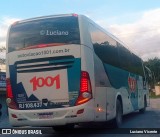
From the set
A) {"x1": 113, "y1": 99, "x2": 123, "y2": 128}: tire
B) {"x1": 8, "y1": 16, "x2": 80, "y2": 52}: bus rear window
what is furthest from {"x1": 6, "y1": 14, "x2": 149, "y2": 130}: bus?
{"x1": 113, "y1": 99, "x2": 123, "y2": 128}: tire

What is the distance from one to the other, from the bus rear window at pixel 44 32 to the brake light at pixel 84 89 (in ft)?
3.19

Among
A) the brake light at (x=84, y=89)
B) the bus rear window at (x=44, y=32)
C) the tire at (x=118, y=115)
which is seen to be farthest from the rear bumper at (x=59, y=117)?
the tire at (x=118, y=115)

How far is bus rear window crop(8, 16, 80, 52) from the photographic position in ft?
31.8

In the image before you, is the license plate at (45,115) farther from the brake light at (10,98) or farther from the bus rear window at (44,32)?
the bus rear window at (44,32)

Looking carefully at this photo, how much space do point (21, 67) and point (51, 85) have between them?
1086 millimetres

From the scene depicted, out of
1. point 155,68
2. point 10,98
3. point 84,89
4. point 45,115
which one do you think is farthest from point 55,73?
point 155,68

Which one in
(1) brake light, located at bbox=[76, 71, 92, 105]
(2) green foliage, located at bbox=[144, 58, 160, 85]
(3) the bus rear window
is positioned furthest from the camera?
(2) green foliage, located at bbox=[144, 58, 160, 85]

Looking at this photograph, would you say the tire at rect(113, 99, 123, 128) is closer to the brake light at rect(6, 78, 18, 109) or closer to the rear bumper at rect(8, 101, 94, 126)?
the rear bumper at rect(8, 101, 94, 126)

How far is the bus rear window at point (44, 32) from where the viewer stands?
9.69 metres

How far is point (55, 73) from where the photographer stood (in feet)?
31.4

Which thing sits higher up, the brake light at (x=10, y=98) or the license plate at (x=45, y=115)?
the brake light at (x=10, y=98)

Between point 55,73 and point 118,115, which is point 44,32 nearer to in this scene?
point 55,73

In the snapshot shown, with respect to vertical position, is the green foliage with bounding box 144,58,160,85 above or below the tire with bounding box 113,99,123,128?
above

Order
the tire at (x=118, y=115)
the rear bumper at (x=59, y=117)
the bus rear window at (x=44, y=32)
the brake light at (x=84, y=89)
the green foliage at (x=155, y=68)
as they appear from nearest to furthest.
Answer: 1. the rear bumper at (x=59, y=117)
2. the brake light at (x=84, y=89)
3. the bus rear window at (x=44, y=32)
4. the tire at (x=118, y=115)
5. the green foliage at (x=155, y=68)
